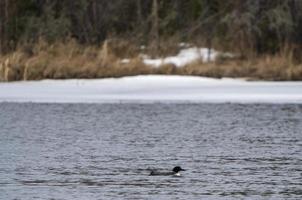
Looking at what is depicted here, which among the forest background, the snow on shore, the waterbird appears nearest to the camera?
the waterbird

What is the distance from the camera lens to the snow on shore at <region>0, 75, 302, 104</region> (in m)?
24.7

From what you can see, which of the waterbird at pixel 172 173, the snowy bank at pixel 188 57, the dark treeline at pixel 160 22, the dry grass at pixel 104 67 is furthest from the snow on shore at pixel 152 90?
the waterbird at pixel 172 173

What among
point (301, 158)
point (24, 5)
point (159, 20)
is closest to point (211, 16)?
point (159, 20)

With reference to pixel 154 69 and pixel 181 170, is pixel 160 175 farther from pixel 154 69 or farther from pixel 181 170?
pixel 154 69

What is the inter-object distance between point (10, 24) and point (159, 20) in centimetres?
512

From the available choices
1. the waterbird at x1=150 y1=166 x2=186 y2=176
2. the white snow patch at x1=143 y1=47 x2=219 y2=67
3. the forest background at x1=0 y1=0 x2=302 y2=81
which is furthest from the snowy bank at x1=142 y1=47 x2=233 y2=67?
the waterbird at x1=150 y1=166 x2=186 y2=176

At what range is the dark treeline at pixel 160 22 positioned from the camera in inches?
1287

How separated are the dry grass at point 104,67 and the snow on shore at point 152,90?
2.37 ft

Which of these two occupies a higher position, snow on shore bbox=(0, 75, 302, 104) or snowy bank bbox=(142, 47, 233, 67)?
snowy bank bbox=(142, 47, 233, 67)

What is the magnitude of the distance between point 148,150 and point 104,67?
44.8ft

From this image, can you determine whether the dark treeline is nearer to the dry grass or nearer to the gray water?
the dry grass

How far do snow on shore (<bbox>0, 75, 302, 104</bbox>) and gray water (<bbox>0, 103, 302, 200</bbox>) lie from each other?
41.6 inches

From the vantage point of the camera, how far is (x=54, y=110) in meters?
22.6

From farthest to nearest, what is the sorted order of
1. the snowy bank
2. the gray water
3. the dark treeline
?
the dark treeline, the snowy bank, the gray water
